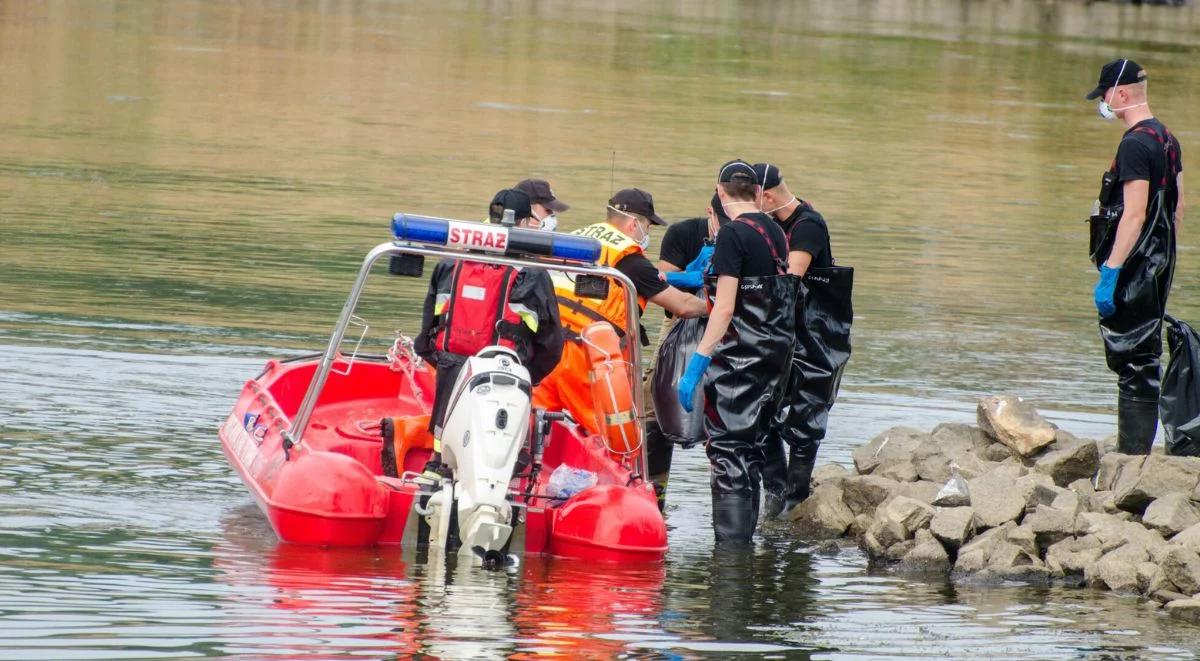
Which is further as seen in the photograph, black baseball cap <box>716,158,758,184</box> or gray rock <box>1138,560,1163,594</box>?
black baseball cap <box>716,158,758,184</box>

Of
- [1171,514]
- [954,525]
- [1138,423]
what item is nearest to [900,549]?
[954,525]

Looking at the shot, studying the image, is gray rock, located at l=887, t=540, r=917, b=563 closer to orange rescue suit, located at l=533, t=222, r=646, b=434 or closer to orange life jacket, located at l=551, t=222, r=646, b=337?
orange rescue suit, located at l=533, t=222, r=646, b=434

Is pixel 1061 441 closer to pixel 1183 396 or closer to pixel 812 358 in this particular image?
pixel 1183 396

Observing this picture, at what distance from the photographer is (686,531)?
881 cm

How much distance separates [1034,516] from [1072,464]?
819 mm

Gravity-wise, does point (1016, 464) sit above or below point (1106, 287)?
below

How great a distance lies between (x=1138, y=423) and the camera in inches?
355

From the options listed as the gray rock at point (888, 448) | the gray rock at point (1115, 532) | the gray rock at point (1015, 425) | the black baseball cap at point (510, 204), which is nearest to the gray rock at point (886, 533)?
the gray rock at point (1115, 532)

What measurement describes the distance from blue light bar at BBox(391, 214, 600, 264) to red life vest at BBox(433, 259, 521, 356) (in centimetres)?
29

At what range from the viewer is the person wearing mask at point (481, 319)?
806cm

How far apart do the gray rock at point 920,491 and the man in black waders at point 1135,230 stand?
1037 millimetres

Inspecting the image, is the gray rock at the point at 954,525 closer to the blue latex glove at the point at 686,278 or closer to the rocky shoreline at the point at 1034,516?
the rocky shoreline at the point at 1034,516

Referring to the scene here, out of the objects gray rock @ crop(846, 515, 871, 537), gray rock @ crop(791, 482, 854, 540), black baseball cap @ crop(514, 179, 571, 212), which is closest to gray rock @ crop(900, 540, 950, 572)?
gray rock @ crop(846, 515, 871, 537)

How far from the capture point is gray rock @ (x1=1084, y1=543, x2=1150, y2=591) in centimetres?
784
